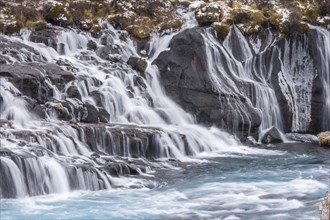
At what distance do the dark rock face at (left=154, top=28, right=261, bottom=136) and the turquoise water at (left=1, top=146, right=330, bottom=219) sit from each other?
5434 mm

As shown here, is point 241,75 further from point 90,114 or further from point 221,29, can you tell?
point 90,114

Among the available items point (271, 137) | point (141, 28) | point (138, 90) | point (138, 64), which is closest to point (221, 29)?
point (141, 28)

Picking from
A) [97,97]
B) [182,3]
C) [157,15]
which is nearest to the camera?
[97,97]

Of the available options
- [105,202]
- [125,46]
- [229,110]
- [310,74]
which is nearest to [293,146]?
[229,110]

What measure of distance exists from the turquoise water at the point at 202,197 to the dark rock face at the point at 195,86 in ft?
17.8

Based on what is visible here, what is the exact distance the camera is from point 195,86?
79.9ft

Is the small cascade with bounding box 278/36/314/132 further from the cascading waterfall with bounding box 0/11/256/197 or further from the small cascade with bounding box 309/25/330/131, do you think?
the cascading waterfall with bounding box 0/11/256/197

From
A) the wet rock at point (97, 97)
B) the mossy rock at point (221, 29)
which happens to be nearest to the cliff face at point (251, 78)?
the mossy rock at point (221, 29)

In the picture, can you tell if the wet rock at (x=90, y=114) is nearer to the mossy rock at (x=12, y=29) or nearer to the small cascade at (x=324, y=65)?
the mossy rock at (x=12, y=29)

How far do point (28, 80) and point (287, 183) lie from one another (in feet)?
33.3

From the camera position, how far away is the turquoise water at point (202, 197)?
40.7 feet

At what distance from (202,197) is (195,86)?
10.9 metres

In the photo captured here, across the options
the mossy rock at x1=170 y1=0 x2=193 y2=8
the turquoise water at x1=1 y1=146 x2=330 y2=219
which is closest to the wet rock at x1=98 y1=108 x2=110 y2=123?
the turquoise water at x1=1 y1=146 x2=330 y2=219

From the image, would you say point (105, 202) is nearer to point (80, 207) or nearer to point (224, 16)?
point (80, 207)
